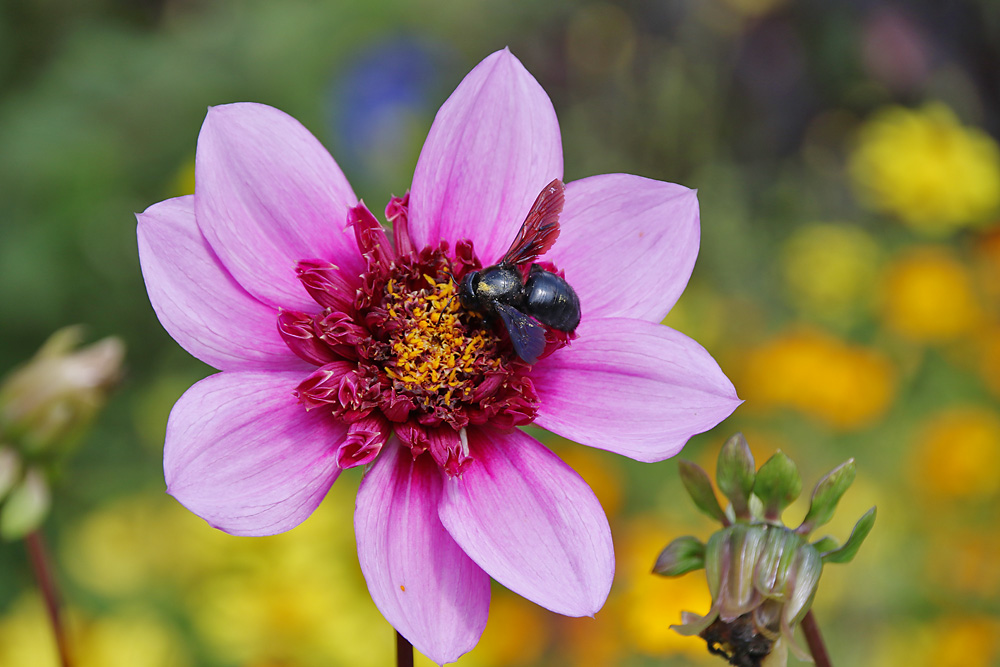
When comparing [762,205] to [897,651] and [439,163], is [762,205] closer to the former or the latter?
[897,651]

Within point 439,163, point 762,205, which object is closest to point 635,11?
point 762,205

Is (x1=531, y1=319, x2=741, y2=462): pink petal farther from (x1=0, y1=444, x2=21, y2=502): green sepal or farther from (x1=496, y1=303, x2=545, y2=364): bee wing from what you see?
(x1=0, y1=444, x2=21, y2=502): green sepal

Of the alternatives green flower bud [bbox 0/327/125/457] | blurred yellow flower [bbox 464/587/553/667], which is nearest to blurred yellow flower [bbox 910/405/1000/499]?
blurred yellow flower [bbox 464/587/553/667]

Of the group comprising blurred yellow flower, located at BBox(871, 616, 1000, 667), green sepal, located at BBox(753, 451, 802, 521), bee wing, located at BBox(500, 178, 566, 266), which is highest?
bee wing, located at BBox(500, 178, 566, 266)

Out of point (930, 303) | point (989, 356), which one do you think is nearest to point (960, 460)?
point (989, 356)

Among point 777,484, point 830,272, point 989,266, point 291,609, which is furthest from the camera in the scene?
point 989,266

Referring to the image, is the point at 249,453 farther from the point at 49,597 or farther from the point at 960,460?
the point at 960,460
